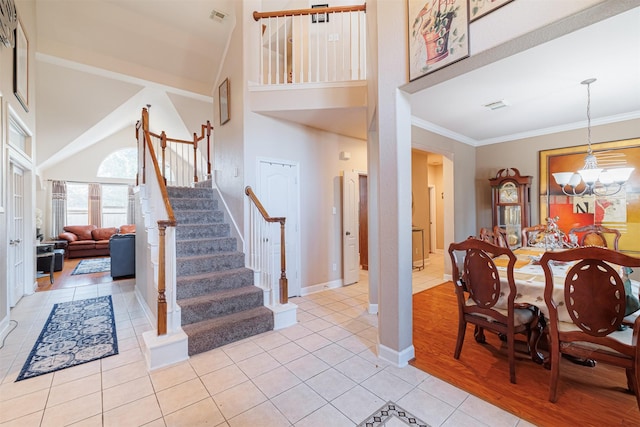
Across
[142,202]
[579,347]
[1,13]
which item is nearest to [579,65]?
[579,347]

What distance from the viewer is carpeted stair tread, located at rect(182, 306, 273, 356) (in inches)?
99.0

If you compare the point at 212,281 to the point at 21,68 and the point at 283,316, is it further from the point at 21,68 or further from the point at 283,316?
the point at 21,68

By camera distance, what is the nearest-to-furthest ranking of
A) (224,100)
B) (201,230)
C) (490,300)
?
(490,300) < (201,230) < (224,100)

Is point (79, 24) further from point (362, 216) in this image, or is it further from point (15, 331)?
point (362, 216)

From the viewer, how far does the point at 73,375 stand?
217 centimetres

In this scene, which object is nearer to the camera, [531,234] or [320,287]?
[531,234]

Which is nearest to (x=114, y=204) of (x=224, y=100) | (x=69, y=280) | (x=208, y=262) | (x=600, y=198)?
(x=69, y=280)

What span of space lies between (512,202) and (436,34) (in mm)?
3920

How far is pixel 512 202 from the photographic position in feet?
15.4

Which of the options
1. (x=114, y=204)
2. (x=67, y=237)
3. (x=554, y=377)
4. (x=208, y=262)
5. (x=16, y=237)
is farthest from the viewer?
(x=114, y=204)

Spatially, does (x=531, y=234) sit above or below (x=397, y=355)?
above

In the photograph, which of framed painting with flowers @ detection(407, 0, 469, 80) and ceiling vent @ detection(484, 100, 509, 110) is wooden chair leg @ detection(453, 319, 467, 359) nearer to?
framed painting with flowers @ detection(407, 0, 469, 80)

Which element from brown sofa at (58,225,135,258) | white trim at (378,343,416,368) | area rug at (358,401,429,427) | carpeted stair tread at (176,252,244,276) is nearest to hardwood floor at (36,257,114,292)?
brown sofa at (58,225,135,258)

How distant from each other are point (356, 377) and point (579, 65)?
3.46 m
